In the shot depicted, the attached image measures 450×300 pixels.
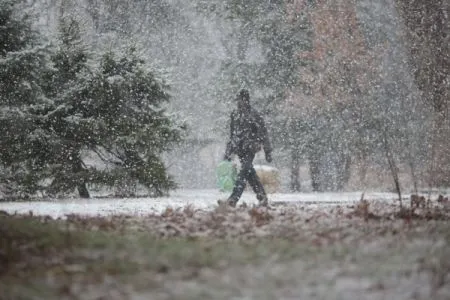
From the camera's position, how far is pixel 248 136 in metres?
13.6

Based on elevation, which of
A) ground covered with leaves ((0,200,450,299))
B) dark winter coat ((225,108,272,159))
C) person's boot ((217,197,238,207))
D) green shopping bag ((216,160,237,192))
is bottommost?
ground covered with leaves ((0,200,450,299))

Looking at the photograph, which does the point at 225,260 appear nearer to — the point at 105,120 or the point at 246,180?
the point at 246,180

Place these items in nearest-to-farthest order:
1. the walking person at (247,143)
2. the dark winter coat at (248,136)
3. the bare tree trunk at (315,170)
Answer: the walking person at (247,143), the dark winter coat at (248,136), the bare tree trunk at (315,170)

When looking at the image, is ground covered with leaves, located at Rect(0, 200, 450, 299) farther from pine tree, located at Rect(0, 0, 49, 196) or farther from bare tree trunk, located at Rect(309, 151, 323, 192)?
bare tree trunk, located at Rect(309, 151, 323, 192)

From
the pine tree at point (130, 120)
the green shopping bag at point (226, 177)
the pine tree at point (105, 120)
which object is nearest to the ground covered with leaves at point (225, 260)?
the pine tree at point (105, 120)

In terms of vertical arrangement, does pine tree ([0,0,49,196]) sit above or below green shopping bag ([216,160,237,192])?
above

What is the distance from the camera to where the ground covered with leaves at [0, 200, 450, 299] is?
4992mm

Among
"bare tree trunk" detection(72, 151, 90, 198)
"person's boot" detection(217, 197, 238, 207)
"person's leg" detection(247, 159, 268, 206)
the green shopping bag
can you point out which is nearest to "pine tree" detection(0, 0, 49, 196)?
"bare tree trunk" detection(72, 151, 90, 198)

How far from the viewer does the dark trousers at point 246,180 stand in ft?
42.9

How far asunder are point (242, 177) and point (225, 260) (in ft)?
23.9

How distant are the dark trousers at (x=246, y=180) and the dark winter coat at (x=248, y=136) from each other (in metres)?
0.15

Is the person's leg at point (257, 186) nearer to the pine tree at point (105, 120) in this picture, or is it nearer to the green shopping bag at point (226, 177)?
the pine tree at point (105, 120)

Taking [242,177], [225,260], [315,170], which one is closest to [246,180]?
[242,177]

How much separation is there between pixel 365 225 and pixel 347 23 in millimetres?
14605
